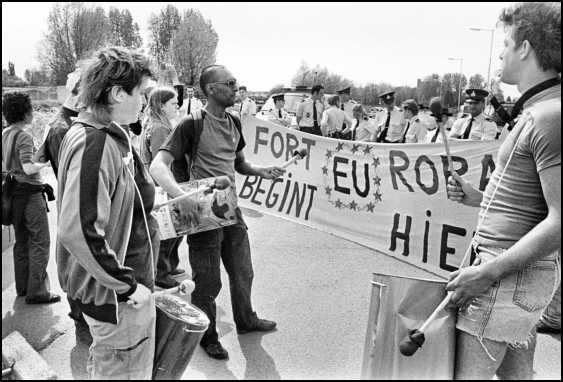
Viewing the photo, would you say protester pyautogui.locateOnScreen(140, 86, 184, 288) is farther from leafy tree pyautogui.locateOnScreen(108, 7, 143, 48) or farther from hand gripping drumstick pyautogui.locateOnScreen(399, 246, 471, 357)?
leafy tree pyautogui.locateOnScreen(108, 7, 143, 48)

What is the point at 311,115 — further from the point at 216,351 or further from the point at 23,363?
the point at 23,363

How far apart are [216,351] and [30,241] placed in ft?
6.96

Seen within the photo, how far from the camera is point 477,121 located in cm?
799

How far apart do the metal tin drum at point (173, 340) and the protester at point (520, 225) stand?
3.58 feet

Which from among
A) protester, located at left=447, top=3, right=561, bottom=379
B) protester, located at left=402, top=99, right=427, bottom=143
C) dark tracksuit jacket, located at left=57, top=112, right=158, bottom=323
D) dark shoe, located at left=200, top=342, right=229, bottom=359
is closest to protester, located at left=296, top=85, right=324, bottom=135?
protester, located at left=402, top=99, right=427, bottom=143

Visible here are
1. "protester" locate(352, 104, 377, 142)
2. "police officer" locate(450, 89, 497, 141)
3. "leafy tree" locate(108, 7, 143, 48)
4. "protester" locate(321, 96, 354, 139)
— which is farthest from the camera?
"leafy tree" locate(108, 7, 143, 48)

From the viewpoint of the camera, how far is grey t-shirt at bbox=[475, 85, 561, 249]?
167cm

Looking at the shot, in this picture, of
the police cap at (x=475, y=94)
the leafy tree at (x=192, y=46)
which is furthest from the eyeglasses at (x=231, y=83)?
the leafy tree at (x=192, y=46)

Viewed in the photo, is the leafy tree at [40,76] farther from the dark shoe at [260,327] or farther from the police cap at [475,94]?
the dark shoe at [260,327]

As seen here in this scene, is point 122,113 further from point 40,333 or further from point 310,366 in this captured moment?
point 40,333

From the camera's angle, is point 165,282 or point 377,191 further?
point 377,191

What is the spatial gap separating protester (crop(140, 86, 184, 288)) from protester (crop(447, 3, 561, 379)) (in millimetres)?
3367

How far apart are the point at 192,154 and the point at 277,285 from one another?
185 centimetres

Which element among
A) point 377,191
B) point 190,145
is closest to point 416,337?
point 190,145
